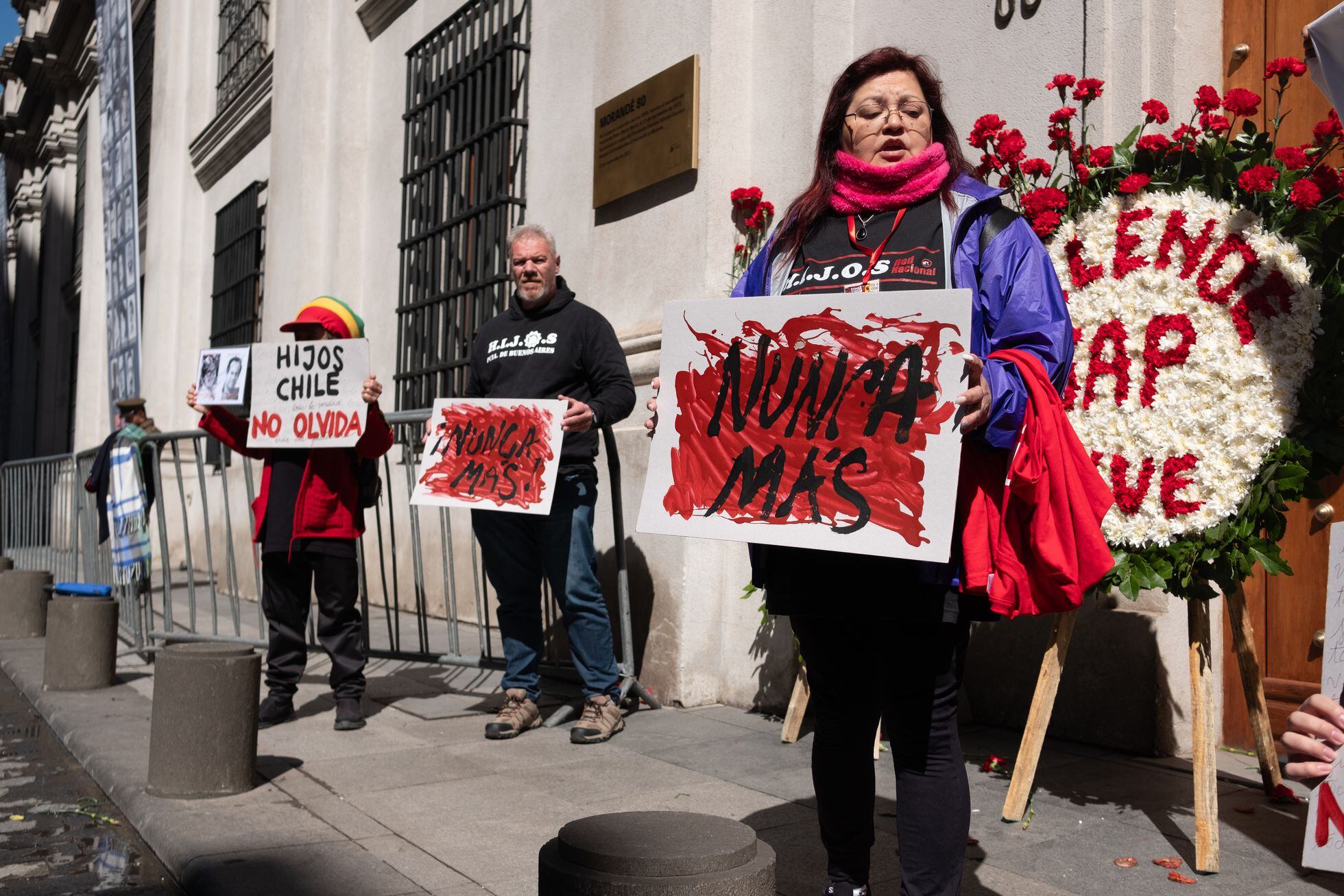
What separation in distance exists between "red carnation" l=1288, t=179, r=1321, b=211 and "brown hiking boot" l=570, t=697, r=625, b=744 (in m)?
3.34

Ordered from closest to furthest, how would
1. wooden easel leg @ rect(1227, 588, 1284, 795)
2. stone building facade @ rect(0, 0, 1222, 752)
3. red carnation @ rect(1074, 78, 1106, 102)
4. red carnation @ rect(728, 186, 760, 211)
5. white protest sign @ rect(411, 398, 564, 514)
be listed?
wooden easel leg @ rect(1227, 588, 1284, 795) < red carnation @ rect(1074, 78, 1106, 102) < stone building facade @ rect(0, 0, 1222, 752) < white protest sign @ rect(411, 398, 564, 514) < red carnation @ rect(728, 186, 760, 211)

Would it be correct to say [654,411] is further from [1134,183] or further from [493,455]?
[493,455]

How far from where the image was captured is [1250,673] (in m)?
3.70

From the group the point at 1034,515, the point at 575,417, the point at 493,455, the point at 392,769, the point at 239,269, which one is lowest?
the point at 392,769

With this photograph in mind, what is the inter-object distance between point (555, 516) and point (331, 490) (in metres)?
1.16

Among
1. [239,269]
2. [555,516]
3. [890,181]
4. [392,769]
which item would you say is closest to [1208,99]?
[890,181]

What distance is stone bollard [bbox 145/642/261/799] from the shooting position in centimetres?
423

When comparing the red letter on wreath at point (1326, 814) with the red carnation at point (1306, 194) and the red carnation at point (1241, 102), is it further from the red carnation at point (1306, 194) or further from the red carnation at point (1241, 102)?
the red carnation at point (1241, 102)

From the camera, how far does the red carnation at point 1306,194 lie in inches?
128

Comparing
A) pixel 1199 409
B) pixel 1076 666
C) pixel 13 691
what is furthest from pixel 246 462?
pixel 1199 409

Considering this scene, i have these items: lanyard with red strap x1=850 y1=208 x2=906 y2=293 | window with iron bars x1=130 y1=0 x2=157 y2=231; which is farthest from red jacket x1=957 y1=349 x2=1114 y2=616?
window with iron bars x1=130 y1=0 x2=157 y2=231

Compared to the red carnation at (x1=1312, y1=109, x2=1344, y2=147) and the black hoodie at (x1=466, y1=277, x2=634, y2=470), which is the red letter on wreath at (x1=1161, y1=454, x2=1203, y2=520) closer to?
the red carnation at (x1=1312, y1=109, x2=1344, y2=147)

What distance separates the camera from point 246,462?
7.16 m

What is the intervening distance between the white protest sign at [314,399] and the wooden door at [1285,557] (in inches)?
153
